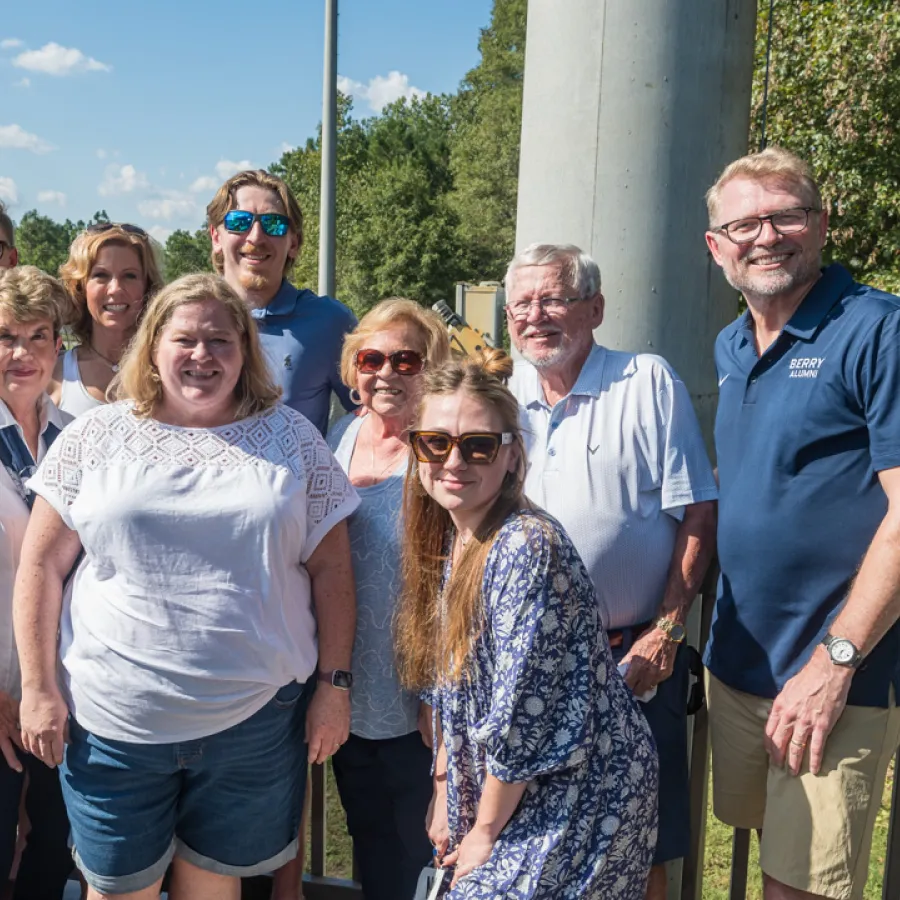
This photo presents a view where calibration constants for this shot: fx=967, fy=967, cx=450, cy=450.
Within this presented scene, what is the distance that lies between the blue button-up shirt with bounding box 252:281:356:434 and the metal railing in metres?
1.35

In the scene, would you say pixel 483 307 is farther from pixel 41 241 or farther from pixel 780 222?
pixel 41 241

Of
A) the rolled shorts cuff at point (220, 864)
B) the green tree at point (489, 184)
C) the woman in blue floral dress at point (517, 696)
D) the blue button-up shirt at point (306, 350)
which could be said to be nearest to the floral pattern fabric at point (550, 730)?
the woman in blue floral dress at point (517, 696)

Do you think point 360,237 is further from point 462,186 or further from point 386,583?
point 386,583

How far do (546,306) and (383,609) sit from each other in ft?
3.46

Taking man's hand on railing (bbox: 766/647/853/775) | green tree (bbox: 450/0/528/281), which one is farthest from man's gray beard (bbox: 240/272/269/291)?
green tree (bbox: 450/0/528/281)

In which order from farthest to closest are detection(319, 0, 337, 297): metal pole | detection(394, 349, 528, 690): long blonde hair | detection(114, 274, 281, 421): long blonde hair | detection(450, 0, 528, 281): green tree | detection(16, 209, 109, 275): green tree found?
detection(16, 209, 109, 275): green tree < detection(450, 0, 528, 281): green tree < detection(319, 0, 337, 297): metal pole < detection(114, 274, 281, 421): long blonde hair < detection(394, 349, 528, 690): long blonde hair

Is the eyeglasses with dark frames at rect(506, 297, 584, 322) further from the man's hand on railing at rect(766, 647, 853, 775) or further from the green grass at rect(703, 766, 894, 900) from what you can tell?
the green grass at rect(703, 766, 894, 900)

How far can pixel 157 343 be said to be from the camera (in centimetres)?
262

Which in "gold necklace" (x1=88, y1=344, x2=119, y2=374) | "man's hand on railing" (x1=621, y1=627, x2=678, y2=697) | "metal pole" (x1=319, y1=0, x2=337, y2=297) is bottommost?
"man's hand on railing" (x1=621, y1=627, x2=678, y2=697)

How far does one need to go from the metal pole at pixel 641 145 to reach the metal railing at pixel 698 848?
143 cm

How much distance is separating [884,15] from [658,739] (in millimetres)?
9955

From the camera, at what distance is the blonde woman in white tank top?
362cm

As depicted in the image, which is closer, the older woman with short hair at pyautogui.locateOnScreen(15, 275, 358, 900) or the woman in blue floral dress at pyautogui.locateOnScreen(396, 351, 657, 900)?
the woman in blue floral dress at pyautogui.locateOnScreen(396, 351, 657, 900)

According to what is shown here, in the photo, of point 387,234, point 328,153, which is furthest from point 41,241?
point 328,153
